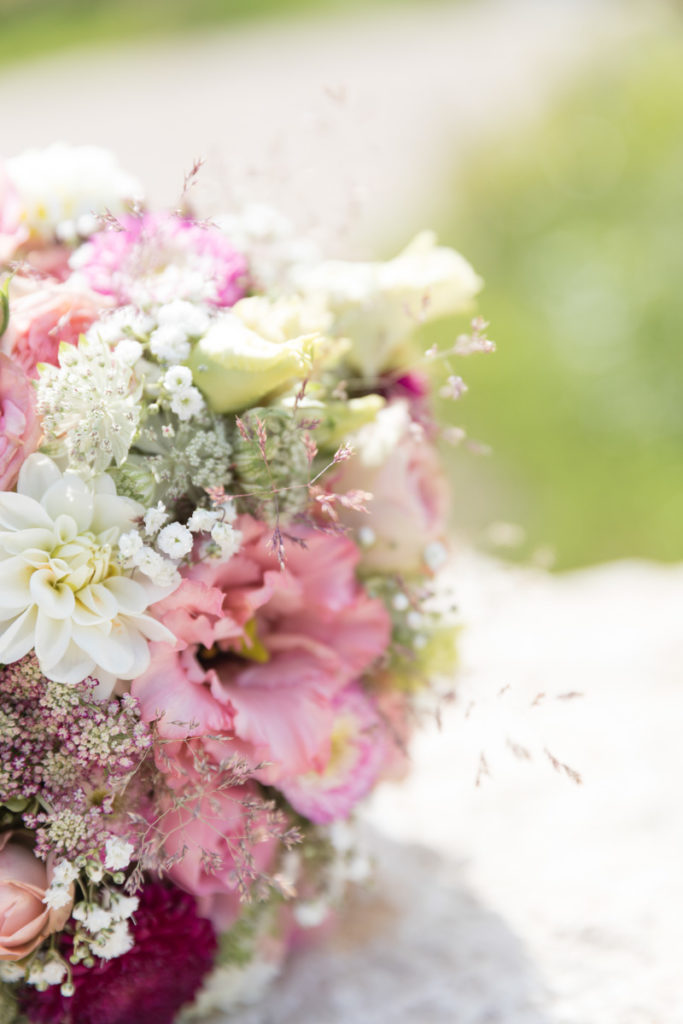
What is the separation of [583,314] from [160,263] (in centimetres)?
261

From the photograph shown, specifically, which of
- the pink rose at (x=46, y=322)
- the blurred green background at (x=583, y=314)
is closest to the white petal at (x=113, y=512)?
the pink rose at (x=46, y=322)

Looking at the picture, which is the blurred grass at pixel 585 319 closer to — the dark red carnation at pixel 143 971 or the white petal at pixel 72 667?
the dark red carnation at pixel 143 971

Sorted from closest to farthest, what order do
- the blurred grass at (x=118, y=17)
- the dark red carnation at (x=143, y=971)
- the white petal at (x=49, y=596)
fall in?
the white petal at (x=49, y=596) < the dark red carnation at (x=143, y=971) < the blurred grass at (x=118, y=17)

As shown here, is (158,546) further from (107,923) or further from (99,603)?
(107,923)

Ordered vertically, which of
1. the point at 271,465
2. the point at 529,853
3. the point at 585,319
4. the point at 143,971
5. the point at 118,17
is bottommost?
the point at 118,17

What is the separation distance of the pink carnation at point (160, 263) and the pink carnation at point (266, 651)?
0.74 ft

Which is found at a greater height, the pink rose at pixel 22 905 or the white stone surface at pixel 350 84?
the pink rose at pixel 22 905

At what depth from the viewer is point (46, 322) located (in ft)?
2.84

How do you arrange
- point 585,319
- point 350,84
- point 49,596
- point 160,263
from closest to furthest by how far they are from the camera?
point 49,596
point 160,263
point 585,319
point 350,84

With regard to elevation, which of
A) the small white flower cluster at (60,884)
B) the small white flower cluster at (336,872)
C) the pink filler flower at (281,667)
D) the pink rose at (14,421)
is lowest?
the small white flower cluster at (336,872)

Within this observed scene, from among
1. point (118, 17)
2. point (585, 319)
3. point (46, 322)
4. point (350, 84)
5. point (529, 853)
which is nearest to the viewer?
point (46, 322)

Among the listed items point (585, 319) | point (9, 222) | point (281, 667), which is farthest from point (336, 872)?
point (585, 319)

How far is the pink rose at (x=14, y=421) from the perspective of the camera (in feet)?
2.59

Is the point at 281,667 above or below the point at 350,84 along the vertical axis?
above
